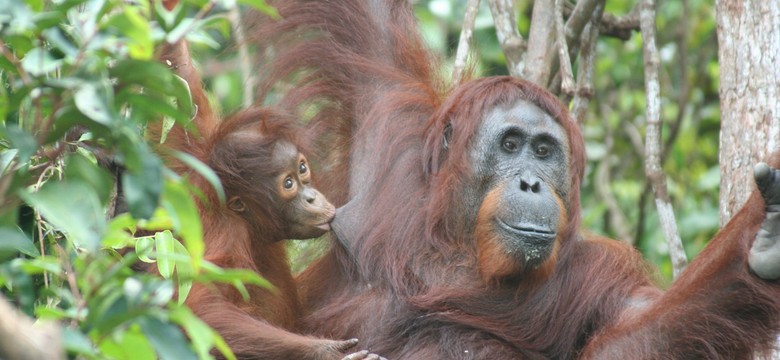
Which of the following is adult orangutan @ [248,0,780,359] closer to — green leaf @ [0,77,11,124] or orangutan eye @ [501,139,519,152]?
orangutan eye @ [501,139,519,152]

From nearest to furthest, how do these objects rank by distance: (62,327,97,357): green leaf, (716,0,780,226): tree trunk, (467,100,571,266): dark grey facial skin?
1. (62,327,97,357): green leaf
2. (467,100,571,266): dark grey facial skin
3. (716,0,780,226): tree trunk

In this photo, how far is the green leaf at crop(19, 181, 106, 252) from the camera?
1859mm

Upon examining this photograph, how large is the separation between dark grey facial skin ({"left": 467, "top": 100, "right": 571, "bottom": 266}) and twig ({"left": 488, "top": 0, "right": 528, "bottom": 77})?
0.85m

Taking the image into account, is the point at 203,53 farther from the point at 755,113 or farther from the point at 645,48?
the point at 755,113

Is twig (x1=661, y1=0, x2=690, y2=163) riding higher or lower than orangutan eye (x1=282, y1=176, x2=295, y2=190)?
higher

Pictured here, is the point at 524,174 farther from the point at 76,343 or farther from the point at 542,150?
the point at 76,343

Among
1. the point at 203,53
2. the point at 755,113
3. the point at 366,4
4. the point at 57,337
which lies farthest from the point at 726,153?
the point at 203,53

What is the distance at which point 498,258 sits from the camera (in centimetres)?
377

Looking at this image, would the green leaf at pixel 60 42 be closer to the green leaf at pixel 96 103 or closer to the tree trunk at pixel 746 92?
the green leaf at pixel 96 103

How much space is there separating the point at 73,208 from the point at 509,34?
324 centimetres

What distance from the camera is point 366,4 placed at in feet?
16.0

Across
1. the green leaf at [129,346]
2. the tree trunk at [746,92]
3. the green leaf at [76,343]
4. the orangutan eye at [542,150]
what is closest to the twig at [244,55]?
the orangutan eye at [542,150]

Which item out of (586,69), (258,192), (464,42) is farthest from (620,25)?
(258,192)

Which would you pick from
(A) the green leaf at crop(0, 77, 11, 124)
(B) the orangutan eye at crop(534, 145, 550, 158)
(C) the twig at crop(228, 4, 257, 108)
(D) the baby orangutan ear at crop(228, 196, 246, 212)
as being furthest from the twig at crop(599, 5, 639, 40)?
(A) the green leaf at crop(0, 77, 11, 124)
